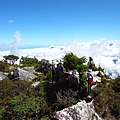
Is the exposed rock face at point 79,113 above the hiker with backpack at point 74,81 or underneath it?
underneath

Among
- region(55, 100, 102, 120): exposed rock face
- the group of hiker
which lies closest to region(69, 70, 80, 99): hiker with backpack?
the group of hiker

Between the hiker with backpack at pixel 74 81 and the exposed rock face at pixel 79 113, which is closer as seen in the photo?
the exposed rock face at pixel 79 113

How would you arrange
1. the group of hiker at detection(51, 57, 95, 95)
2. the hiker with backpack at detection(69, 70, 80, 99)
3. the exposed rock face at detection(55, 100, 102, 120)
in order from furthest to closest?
the hiker with backpack at detection(69, 70, 80, 99)
the group of hiker at detection(51, 57, 95, 95)
the exposed rock face at detection(55, 100, 102, 120)

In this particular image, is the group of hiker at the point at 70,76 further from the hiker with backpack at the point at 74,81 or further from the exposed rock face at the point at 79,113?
the exposed rock face at the point at 79,113

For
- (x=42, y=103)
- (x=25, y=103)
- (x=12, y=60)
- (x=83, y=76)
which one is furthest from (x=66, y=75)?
(x=12, y=60)

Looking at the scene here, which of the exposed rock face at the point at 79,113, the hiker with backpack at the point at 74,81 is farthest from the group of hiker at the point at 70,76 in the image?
the exposed rock face at the point at 79,113

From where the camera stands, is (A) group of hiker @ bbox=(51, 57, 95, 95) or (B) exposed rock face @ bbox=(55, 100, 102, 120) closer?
(B) exposed rock face @ bbox=(55, 100, 102, 120)

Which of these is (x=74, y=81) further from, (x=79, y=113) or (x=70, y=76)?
(x=79, y=113)

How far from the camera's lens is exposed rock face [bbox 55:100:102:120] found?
41.2 ft

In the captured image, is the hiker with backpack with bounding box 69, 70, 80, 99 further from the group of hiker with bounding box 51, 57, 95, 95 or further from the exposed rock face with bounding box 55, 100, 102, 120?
the exposed rock face with bounding box 55, 100, 102, 120

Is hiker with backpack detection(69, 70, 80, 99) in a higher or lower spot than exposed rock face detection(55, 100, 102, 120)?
higher

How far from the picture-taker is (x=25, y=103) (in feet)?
43.7

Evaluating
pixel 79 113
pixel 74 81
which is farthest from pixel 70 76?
pixel 79 113

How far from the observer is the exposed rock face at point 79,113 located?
12.6 meters
